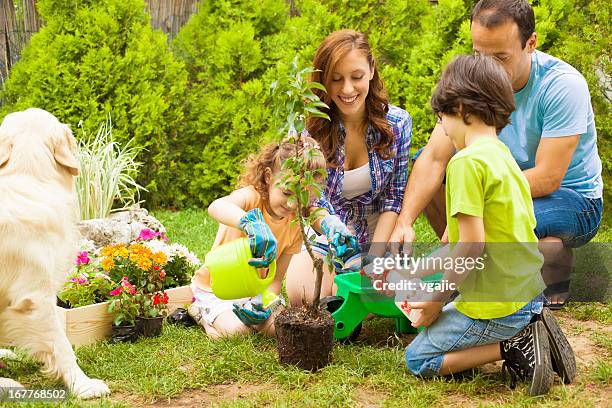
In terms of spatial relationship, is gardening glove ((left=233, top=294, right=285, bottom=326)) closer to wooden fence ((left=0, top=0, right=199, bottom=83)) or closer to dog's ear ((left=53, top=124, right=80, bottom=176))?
dog's ear ((left=53, top=124, right=80, bottom=176))

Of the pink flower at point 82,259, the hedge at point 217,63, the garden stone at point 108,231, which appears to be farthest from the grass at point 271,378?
the hedge at point 217,63

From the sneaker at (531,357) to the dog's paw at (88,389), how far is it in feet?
5.74

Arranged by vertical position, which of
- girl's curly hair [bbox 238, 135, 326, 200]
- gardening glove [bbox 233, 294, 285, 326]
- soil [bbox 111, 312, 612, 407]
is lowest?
soil [bbox 111, 312, 612, 407]

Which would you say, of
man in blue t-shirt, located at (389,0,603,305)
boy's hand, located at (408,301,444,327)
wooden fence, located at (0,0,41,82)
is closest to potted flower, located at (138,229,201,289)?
man in blue t-shirt, located at (389,0,603,305)

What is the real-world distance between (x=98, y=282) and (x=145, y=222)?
1665 mm

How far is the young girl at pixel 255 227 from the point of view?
143 inches

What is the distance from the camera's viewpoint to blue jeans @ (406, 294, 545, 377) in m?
3.12

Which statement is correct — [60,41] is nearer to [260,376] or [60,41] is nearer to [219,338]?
[219,338]

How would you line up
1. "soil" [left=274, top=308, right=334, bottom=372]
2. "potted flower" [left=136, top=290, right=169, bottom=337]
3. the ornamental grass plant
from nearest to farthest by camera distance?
"soil" [left=274, top=308, right=334, bottom=372]
"potted flower" [left=136, top=290, right=169, bottom=337]
the ornamental grass plant

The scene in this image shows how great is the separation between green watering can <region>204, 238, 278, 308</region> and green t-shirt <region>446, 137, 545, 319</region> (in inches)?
40.2

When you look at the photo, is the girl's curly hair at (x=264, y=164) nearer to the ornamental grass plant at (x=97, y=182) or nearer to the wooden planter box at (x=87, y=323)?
the wooden planter box at (x=87, y=323)

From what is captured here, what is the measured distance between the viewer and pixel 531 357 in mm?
3078

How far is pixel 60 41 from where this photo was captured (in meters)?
6.80

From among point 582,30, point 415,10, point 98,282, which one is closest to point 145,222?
point 98,282
